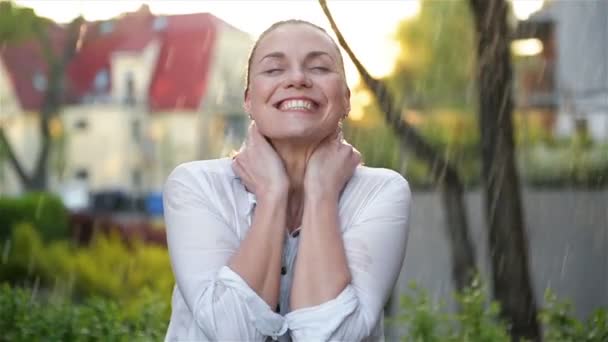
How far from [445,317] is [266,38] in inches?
65.2

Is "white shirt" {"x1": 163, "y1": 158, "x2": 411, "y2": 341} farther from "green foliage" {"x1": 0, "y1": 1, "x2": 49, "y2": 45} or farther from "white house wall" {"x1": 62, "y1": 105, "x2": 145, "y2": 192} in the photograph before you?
"white house wall" {"x1": 62, "y1": 105, "x2": 145, "y2": 192}

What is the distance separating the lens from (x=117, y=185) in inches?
1080

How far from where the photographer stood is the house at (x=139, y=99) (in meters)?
24.9

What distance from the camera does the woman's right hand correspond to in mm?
2037

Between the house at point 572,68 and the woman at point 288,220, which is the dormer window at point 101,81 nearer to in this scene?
the house at point 572,68

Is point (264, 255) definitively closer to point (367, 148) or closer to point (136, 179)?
point (367, 148)

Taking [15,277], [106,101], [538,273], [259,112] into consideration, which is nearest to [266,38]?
[259,112]

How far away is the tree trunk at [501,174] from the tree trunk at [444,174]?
0.26 meters

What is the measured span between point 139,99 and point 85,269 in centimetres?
1756

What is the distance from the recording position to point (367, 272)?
2000 mm

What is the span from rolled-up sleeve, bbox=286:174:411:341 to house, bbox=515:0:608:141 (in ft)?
19.5

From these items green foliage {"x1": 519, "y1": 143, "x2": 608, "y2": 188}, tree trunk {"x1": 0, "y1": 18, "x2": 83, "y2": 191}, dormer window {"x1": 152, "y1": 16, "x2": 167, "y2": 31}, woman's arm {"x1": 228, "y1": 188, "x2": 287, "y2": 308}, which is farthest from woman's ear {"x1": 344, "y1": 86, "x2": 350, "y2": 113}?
dormer window {"x1": 152, "y1": 16, "x2": 167, "y2": 31}

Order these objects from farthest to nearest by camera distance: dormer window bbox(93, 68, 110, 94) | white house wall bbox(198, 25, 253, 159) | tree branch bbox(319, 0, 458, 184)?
dormer window bbox(93, 68, 110, 94) → white house wall bbox(198, 25, 253, 159) → tree branch bbox(319, 0, 458, 184)

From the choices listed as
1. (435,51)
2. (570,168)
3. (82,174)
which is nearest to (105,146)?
(82,174)
